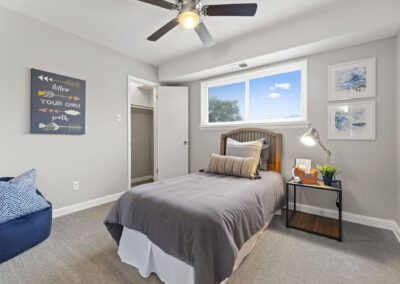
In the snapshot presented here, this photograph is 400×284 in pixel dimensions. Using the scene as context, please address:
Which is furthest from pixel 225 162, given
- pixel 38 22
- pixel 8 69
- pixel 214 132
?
pixel 38 22

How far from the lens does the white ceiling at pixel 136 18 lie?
2.13 metres

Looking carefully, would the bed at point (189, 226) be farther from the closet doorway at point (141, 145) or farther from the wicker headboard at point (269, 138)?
the closet doorway at point (141, 145)

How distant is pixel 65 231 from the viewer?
222cm

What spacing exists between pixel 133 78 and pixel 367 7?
335cm

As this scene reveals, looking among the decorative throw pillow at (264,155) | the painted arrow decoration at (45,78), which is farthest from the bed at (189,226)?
the painted arrow decoration at (45,78)

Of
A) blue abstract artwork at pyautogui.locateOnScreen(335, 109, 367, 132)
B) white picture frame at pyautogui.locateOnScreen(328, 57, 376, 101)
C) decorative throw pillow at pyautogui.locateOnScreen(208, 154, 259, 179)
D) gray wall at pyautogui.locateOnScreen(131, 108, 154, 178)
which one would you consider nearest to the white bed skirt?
decorative throw pillow at pyautogui.locateOnScreen(208, 154, 259, 179)

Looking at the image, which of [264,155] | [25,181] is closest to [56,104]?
[25,181]

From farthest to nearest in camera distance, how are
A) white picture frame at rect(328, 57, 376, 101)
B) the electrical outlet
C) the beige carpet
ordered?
the electrical outlet → white picture frame at rect(328, 57, 376, 101) → the beige carpet

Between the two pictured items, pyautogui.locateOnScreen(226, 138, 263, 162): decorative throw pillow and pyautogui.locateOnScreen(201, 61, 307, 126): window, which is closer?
pyautogui.locateOnScreen(226, 138, 263, 162): decorative throw pillow

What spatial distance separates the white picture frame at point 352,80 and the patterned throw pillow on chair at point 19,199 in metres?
3.66

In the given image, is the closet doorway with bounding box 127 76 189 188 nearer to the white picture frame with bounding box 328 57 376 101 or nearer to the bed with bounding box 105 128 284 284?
the bed with bounding box 105 128 284 284

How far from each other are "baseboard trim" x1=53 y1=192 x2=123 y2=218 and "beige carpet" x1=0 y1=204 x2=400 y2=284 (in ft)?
1.76

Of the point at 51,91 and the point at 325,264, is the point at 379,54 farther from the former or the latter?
the point at 51,91

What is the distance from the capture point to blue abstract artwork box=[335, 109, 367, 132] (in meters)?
2.35
